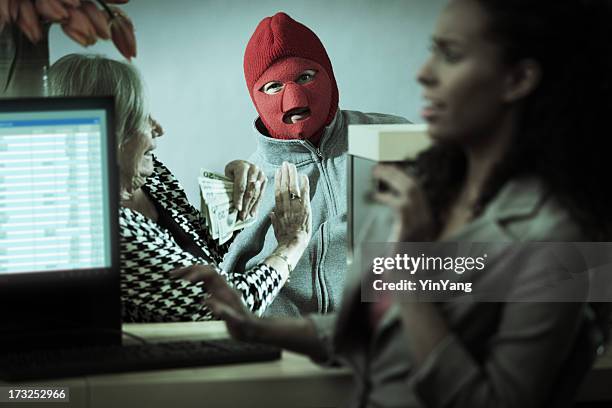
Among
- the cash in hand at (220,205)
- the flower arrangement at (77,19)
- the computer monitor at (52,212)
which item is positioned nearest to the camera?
the computer monitor at (52,212)

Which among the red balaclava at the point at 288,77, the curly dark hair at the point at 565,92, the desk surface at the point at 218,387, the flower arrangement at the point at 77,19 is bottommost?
the desk surface at the point at 218,387

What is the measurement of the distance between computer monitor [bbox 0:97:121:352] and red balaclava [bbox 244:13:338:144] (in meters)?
1.63

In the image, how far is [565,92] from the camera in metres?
0.97

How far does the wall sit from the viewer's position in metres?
2.93

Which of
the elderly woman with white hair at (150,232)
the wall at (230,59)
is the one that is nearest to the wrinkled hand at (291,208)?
the elderly woman with white hair at (150,232)

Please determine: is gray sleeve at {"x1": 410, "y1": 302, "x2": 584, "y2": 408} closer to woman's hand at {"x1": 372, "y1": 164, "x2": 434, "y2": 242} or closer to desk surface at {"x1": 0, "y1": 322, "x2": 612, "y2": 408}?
woman's hand at {"x1": 372, "y1": 164, "x2": 434, "y2": 242}

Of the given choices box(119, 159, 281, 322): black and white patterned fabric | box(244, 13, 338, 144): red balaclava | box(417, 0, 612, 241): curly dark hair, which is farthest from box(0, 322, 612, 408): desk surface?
box(244, 13, 338, 144): red balaclava

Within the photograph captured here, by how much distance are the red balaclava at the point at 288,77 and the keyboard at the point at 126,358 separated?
1.71 meters

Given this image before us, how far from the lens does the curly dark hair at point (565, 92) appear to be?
0.96m

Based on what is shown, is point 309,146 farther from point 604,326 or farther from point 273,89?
point 604,326

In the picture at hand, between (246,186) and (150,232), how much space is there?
2.99 ft

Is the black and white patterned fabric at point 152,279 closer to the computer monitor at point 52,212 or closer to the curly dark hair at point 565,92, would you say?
the computer monitor at point 52,212

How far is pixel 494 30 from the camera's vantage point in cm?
97

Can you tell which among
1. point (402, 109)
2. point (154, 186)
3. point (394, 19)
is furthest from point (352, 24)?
point (154, 186)
